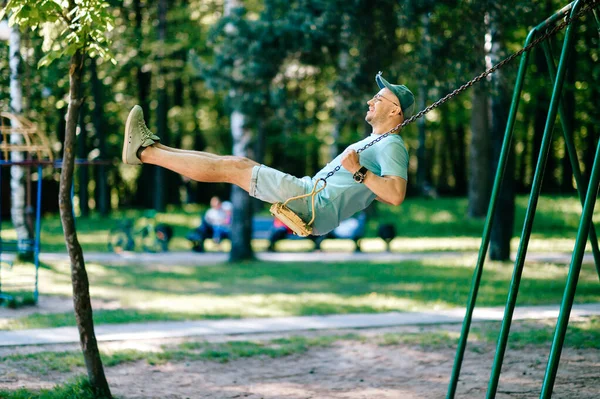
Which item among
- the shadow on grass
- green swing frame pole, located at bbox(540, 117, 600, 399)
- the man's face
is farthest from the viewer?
the shadow on grass

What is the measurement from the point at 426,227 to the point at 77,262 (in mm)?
18420

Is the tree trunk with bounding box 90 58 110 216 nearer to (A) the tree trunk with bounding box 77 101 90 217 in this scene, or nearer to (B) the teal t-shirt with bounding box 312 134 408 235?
(A) the tree trunk with bounding box 77 101 90 217

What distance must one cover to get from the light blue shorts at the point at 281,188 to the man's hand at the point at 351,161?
1.21ft

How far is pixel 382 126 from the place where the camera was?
565cm

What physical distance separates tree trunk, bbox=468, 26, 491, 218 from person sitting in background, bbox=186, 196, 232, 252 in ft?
24.7

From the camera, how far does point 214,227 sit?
19609mm

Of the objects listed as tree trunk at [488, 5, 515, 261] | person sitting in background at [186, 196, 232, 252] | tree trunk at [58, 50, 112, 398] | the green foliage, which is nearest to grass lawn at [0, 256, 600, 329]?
tree trunk at [488, 5, 515, 261]

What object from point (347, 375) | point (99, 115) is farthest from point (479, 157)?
point (347, 375)

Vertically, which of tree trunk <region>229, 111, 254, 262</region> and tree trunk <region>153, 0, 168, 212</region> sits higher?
tree trunk <region>153, 0, 168, 212</region>

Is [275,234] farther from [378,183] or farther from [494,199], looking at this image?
[378,183]

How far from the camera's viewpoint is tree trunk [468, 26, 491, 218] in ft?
73.8

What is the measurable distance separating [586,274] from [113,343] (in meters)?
9.31

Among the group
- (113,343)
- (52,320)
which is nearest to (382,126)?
(113,343)

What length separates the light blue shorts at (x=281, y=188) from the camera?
5.41m
